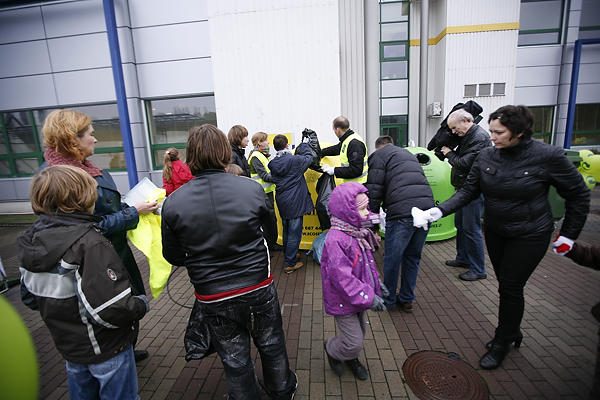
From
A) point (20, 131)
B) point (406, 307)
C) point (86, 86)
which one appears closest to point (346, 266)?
point (406, 307)

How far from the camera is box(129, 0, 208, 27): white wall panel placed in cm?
824

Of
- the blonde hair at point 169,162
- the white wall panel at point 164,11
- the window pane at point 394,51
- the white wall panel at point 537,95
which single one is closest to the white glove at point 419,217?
the blonde hair at point 169,162

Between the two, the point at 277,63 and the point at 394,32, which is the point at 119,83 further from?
the point at 394,32

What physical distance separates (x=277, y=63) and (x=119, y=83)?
4.57 meters

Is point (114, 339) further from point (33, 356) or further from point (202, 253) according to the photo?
point (33, 356)

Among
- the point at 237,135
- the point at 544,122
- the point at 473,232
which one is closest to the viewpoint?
the point at 473,232

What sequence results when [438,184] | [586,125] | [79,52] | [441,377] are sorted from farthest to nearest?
[586,125] < [79,52] < [438,184] < [441,377]

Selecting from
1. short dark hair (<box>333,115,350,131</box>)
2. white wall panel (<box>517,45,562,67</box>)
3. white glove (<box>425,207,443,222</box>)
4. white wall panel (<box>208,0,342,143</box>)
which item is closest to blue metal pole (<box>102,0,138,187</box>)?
white wall panel (<box>208,0,342,143</box>)

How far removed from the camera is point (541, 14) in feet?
37.5

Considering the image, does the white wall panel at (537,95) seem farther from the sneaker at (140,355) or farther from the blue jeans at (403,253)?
the sneaker at (140,355)

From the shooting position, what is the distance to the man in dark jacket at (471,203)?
139 inches

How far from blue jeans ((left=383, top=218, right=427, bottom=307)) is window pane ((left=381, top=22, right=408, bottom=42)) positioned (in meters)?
11.6

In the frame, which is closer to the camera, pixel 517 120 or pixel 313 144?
pixel 517 120

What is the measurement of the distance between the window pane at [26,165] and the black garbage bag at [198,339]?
11534 mm
